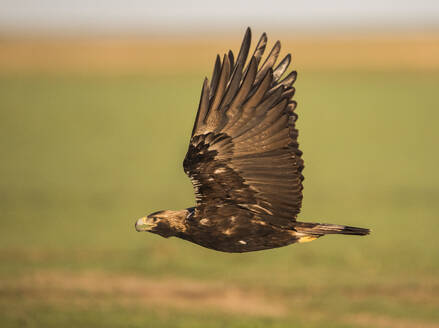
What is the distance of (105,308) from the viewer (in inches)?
424

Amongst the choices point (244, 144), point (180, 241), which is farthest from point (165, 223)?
point (180, 241)

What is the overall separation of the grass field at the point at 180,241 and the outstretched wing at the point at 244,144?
4.09m

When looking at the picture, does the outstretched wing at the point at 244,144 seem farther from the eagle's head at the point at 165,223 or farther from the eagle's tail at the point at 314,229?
the eagle's head at the point at 165,223

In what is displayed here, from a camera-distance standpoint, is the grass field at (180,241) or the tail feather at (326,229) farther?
the grass field at (180,241)

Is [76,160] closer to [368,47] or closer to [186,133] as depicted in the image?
[186,133]

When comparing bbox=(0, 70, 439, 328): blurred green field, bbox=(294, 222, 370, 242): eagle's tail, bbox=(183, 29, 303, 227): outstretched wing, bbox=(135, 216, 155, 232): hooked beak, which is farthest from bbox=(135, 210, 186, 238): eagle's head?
bbox=(0, 70, 439, 328): blurred green field

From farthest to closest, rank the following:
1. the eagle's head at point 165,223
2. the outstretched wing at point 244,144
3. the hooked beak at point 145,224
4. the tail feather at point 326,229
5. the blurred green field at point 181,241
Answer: the blurred green field at point 181,241 → the hooked beak at point 145,224 → the eagle's head at point 165,223 → the tail feather at point 326,229 → the outstretched wing at point 244,144

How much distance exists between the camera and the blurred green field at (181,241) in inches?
433

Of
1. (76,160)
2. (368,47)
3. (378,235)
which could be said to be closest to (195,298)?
A: (378,235)

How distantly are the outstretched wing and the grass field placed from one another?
4091 millimetres

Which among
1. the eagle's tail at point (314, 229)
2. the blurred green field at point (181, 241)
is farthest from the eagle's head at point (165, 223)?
the blurred green field at point (181, 241)

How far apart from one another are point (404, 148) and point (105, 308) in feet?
62.9

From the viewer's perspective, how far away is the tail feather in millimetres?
6262

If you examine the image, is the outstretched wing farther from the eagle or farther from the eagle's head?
the eagle's head
